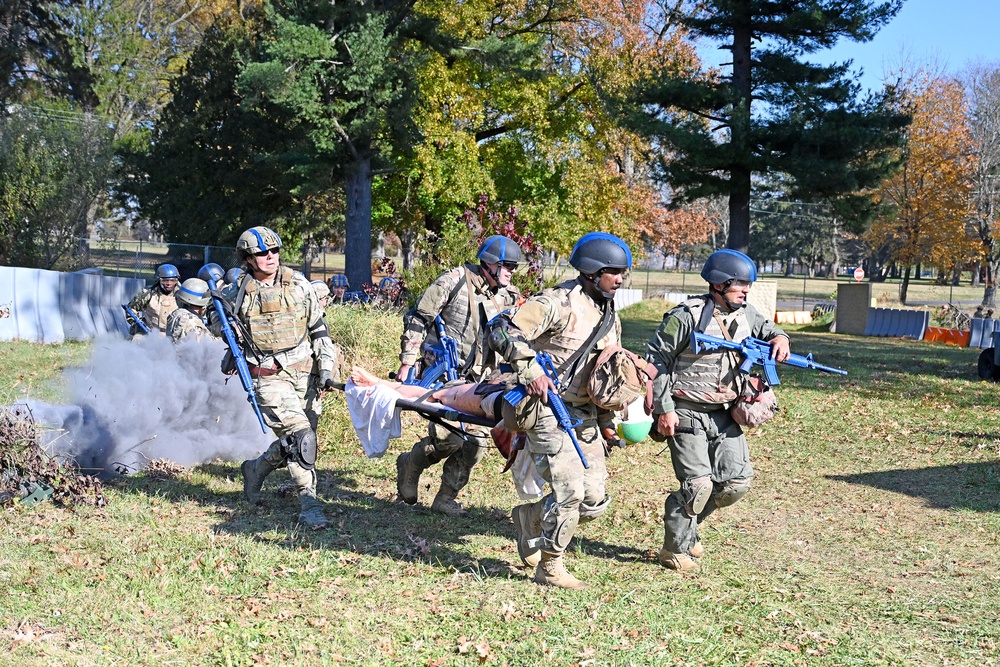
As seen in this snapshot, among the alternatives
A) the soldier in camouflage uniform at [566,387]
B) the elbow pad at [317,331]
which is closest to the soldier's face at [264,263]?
the elbow pad at [317,331]

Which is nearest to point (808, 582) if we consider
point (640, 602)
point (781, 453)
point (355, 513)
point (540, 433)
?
point (640, 602)

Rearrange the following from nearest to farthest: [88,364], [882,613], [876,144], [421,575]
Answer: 1. [882,613]
2. [421,575]
3. [88,364]
4. [876,144]

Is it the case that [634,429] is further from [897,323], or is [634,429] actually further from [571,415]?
[897,323]

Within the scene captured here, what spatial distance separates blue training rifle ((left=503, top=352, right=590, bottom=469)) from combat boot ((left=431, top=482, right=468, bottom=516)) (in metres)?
2.01

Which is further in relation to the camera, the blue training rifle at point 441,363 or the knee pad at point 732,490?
the blue training rifle at point 441,363

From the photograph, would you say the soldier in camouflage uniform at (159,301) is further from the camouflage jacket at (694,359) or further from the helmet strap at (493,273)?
the camouflage jacket at (694,359)

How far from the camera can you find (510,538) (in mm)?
6898

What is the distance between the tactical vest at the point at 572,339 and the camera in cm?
566

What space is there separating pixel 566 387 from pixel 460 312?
7.57 ft

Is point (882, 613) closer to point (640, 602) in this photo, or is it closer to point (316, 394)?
point (640, 602)

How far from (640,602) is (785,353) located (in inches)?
71.2

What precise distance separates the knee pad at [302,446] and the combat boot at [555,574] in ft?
6.38

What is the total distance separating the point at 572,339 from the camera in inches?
223

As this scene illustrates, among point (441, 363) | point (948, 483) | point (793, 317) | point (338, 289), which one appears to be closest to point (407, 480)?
point (441, 363)
